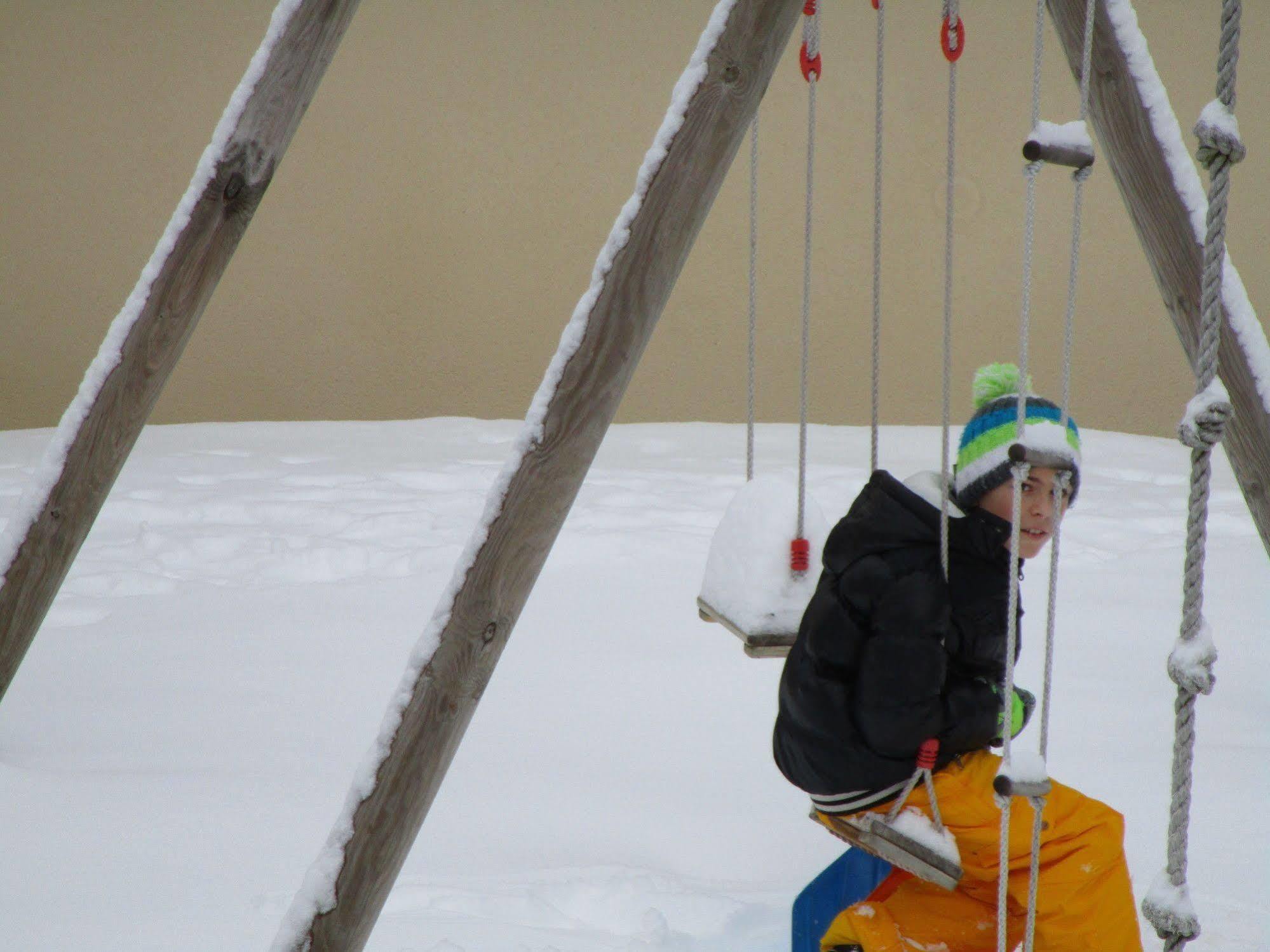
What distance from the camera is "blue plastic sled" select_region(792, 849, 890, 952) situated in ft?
5.61

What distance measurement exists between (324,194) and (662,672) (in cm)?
438

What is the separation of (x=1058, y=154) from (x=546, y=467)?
0.64 meters

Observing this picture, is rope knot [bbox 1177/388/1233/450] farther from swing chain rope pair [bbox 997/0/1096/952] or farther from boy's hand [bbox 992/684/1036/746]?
boy's hand [bbox 992/684/1036/746]

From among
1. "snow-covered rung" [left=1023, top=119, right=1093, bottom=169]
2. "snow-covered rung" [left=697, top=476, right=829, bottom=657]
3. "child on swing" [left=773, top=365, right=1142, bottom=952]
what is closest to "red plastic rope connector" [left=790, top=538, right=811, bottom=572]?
"snow-covered rung" [left=697, top=476, right=829, bottom=657]

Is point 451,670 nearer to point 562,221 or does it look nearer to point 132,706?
point 132,706

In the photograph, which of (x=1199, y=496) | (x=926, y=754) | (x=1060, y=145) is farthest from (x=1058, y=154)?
(x=926, y=754)

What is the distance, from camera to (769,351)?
6.71 metres

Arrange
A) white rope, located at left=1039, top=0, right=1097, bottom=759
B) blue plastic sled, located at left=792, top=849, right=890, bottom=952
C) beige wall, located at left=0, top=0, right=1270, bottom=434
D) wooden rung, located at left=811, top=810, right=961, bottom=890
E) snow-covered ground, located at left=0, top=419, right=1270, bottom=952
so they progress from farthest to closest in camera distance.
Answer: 1. beige wall, located at left=0, top=0, right=1270, bottom=434
2. snow-covered ground, located at left=0, top=419, right=1270, bottom=952
3. blue plastic sled, located at left=792, top=849, right=890, bottom=952
4. wooden rung, located at left=811, top=810, right=961, bottom=890
5. white rope, located at left=1039, top=0, right=1097, bottom=759

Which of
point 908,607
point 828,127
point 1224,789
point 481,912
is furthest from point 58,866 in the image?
point 828,127

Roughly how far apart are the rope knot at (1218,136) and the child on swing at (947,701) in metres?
0.41

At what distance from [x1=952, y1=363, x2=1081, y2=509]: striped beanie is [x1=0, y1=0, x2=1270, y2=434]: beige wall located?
16.8ft

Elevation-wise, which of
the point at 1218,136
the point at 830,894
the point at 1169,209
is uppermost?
the point at 1218,136

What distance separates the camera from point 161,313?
179 cm

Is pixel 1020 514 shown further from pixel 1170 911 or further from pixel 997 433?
pixel 1170 911
